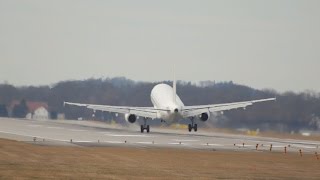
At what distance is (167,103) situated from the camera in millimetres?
95625

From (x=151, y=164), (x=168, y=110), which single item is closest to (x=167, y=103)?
(x=168, y=110)

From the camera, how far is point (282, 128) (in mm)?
104250

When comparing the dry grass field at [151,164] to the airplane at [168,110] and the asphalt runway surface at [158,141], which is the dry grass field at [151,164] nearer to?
the asphalt runway surface at [158,141]

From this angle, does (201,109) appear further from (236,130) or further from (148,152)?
(148,152)

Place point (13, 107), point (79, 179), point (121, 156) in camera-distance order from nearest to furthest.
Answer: point (79, 179), point (121, 156), point (13, 107)

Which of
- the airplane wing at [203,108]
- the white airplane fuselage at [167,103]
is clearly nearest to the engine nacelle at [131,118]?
the white airplane fuselage at [167,103]

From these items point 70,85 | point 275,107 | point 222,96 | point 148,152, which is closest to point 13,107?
point 70,85

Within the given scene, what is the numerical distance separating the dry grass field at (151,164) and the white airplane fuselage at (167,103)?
35.2m

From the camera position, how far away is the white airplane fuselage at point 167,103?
90.8m

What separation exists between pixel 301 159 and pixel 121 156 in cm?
1399

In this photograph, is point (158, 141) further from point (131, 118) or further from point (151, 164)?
point (151, 164)

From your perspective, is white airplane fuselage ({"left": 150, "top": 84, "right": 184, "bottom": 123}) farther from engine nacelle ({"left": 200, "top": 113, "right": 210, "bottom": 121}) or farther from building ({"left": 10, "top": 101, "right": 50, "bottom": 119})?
building ({"left": 10, "top": 101, "right": 50, "bottom": 119})

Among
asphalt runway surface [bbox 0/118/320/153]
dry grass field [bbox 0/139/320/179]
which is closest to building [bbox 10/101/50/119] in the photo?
asphalt runway surface [bbox 0/118/320/153]

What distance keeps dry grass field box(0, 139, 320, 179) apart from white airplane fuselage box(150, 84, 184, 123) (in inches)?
1384
